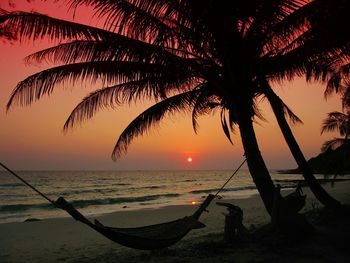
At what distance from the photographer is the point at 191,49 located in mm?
5211

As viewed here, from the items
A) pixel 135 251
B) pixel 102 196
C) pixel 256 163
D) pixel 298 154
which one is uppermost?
pixel 298 154

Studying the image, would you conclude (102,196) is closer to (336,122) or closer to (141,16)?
(336,122)

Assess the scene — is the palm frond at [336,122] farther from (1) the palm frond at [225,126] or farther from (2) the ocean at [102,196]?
(1) the palm frond at [225,126]

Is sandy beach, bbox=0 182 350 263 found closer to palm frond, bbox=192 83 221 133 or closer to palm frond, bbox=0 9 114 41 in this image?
palm frond, bbox=192 83 221 133

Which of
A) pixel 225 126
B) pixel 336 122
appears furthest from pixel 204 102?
pixel 336 122

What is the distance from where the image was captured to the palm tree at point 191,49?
434cm

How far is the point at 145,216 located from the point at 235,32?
351 inches

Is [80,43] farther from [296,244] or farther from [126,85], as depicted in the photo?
[296,244]

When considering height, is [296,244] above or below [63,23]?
below

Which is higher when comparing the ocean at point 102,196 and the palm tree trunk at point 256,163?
the palm tree trunk at point 256,163

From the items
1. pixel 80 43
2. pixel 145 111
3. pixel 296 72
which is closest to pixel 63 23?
pixel 80 43

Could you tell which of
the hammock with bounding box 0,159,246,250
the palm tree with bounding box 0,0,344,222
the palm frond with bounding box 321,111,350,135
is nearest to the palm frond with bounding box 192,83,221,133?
the palm tree with bounding box 0,0,344,222

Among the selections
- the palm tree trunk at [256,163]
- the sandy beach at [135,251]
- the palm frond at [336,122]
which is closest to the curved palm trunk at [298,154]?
the sandy beach at [135,251]

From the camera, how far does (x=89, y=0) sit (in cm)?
431
